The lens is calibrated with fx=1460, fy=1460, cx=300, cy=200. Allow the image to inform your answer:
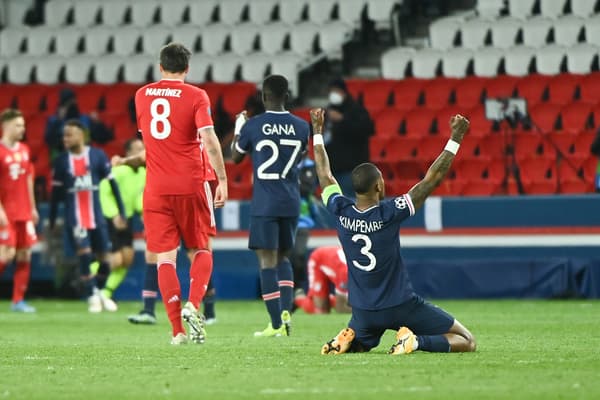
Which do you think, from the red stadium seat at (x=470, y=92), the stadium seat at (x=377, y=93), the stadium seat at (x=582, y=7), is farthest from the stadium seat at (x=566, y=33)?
the stadium seat at (x=377, y=93)

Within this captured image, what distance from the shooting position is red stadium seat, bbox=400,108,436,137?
69.9 feet

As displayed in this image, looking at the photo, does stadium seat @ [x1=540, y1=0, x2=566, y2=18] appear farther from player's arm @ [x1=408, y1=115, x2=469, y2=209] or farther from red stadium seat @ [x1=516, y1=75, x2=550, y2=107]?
player's arm @ [x1=408, y1=115, x2=469, y2=209]

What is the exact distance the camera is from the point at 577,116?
Result: 20.6m

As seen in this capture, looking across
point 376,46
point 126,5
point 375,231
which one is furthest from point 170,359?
point 126,5

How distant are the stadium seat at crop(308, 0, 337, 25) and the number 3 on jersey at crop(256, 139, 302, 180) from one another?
1191 centimetres

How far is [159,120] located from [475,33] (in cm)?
1273

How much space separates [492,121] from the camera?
67.4ft

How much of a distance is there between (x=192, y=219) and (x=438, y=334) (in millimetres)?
2099

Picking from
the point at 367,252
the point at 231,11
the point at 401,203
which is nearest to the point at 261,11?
the point at 231,11

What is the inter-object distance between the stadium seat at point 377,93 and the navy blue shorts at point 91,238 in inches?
204

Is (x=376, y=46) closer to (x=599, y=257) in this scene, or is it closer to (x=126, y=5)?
(x=126, y=5)

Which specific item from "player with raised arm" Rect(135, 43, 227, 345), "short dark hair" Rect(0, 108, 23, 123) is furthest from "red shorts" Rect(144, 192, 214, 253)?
"short dark hair" Rect(0, 108, 23, 123)

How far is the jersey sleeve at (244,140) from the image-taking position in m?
12.2

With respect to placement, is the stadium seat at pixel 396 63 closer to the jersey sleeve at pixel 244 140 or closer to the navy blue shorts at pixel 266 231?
the navy blue shorts at pixel 266 231
